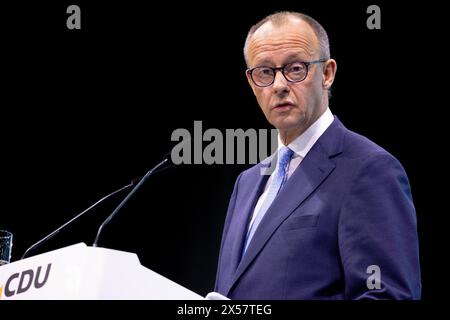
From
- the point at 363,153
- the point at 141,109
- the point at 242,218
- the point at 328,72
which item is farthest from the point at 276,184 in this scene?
the point at 141,109

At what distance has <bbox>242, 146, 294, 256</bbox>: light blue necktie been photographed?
1879 mm

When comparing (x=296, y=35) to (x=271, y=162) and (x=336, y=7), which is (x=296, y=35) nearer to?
(x=271, y=162)

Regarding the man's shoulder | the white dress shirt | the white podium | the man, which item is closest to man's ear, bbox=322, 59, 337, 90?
the man

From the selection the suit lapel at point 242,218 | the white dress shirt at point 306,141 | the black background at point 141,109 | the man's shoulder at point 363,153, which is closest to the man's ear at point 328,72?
the white dress shirt at point 306,141

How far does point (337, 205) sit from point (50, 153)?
214cm

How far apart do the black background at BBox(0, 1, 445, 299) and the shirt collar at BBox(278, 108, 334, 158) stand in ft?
2.45

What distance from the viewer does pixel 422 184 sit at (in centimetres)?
254

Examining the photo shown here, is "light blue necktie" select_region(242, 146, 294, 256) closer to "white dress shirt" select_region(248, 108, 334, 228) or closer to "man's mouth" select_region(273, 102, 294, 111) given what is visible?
"white dress shirt" select_region(248, 108, 334, 228)

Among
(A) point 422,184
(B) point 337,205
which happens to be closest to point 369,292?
(B) point 337,205

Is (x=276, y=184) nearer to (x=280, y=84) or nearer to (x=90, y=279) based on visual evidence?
(x=280, y=84)

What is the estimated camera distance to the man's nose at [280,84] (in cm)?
187

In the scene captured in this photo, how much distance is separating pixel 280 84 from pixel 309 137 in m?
0.21

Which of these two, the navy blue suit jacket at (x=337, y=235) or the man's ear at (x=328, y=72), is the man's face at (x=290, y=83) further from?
the navy blue suit jacket at (x=337, y=235)

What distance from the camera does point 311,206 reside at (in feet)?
5.46
